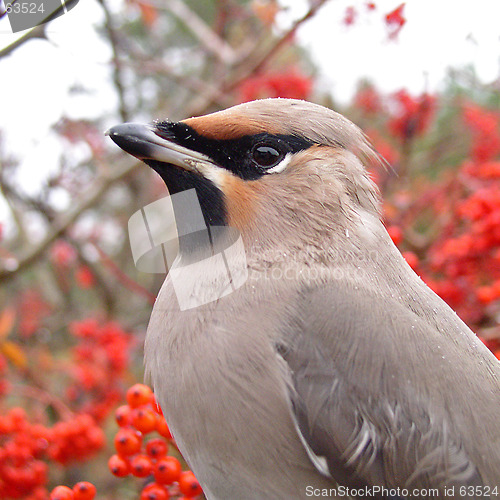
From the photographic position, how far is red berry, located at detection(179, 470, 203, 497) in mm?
1828

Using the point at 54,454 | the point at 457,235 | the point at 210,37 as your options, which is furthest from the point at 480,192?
the point at 210,37

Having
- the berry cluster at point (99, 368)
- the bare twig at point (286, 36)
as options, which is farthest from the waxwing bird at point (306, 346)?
the berry cluster at point (99, 368)

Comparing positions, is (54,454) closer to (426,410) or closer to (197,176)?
(197,176)

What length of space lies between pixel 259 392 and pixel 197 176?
2.33 feet

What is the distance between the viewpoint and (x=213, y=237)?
183 centimetres

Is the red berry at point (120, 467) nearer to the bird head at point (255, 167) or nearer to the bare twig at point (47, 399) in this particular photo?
the bird head at point (255, 167)

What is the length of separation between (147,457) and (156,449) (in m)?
0.05

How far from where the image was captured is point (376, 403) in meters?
1.50

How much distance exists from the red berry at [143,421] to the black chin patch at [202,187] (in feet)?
2.22
